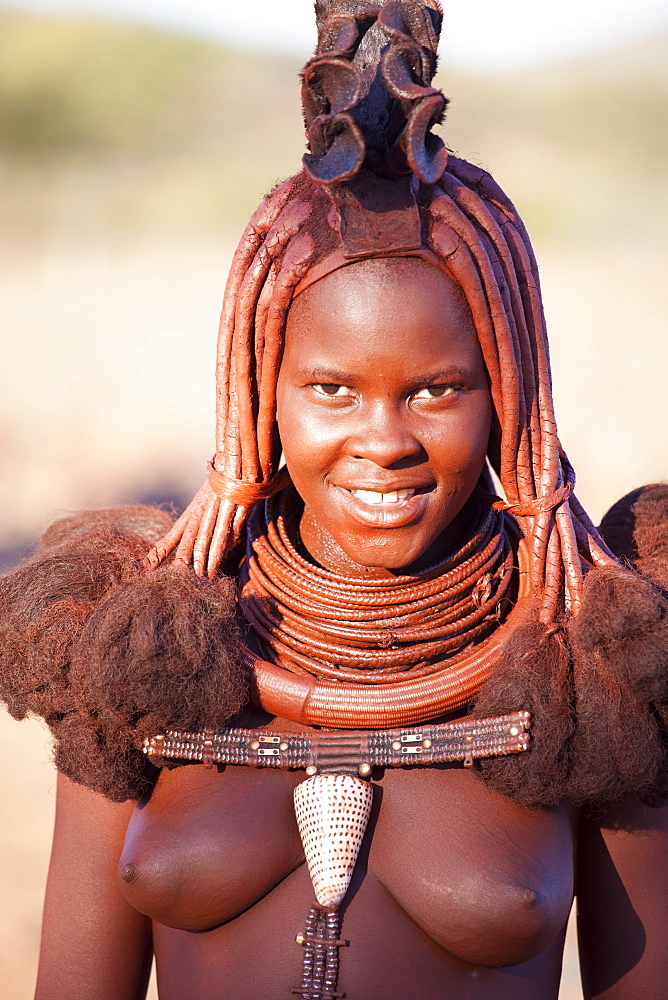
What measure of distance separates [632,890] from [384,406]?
1015mm

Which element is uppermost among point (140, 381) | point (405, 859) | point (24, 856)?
point (140, 381)

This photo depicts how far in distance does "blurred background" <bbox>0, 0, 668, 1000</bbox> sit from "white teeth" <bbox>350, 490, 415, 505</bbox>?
3.83 m

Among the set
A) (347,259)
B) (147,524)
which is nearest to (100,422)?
(147,524)

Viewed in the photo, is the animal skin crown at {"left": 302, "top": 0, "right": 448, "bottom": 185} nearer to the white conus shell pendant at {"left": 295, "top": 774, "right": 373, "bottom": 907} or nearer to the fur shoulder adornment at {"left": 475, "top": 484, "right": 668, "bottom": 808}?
the fur shoulder adornment at {"left": 475, "top": 484, "right": 668, "bottom": 808}

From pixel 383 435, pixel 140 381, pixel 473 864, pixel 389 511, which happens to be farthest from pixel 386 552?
pixel 140 381

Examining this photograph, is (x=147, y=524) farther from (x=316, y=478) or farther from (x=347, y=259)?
(x=347, y=259)

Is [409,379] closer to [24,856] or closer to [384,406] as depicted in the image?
[384,406]

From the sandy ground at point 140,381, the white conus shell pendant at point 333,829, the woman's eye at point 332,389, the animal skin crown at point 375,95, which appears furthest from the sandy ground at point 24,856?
the animal skin crown at point 375,95

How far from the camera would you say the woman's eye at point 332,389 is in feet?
6.69

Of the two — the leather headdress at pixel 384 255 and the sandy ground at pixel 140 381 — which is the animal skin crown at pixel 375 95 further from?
the sandy ground at pixel 140 381

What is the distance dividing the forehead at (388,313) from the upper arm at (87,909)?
1.03 metres

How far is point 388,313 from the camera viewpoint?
1.96m

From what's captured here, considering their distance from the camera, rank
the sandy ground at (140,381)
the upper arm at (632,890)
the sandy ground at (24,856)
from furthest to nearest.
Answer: the sandy ground at (140,381)
the sandy ground at (24,856)
the upper arm at (632,890)

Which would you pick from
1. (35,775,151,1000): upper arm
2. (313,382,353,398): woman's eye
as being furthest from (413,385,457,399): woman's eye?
(35,775,151,1000): upper arm
